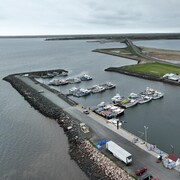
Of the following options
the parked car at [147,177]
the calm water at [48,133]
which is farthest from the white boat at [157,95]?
the parked car at [147,177]

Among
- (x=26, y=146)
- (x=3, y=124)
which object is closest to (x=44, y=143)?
(x=26, y=146)

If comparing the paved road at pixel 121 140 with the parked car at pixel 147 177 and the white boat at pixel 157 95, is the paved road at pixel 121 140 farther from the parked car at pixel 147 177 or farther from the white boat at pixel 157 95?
the white boat at pixel 157 95

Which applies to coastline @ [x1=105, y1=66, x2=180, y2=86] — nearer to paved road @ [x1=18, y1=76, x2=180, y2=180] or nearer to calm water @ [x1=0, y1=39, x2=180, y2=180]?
calm water @ [x1=0, y1=39, x2=180, y2=180]

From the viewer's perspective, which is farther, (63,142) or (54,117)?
(54,117)

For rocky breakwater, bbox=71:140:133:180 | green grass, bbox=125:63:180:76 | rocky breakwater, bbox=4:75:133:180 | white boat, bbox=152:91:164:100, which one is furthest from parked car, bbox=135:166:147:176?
green grass, bbox=125:63:180:76

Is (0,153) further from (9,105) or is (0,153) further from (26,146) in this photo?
(9,105)

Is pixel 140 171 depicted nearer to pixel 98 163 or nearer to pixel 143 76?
pixel 98 163
